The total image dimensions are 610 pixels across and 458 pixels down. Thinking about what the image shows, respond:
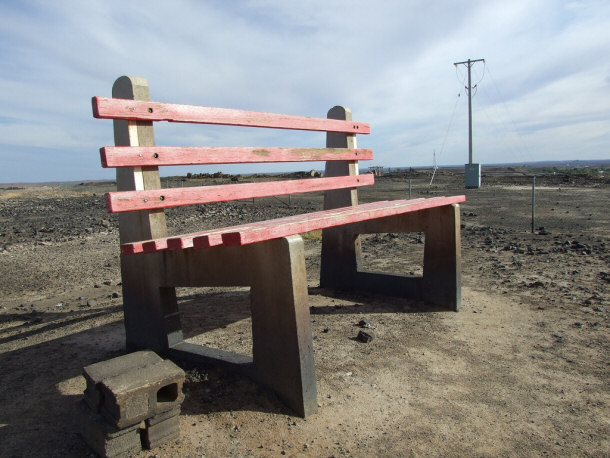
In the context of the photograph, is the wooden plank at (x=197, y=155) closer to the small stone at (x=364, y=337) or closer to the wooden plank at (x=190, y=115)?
the wooden plank at (x=190, y=115)

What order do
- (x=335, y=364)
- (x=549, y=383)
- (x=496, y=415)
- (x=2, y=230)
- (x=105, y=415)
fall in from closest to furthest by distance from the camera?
(x=105, y=415) → (x=496, y=415) → (x=549, y=383) → (x=335, y=364) → (x=2, y=230)

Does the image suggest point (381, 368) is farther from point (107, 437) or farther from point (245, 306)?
point (245, 306)

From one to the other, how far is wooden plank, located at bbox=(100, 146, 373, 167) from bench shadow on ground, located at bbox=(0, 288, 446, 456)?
4.85 ft

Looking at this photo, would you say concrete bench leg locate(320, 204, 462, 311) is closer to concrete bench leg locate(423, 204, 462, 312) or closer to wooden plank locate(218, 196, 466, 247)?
concrete bench leg locate(423, 204, 462, 312)

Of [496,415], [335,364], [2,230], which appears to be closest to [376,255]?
[335,364]

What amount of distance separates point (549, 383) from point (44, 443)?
10.1 feet

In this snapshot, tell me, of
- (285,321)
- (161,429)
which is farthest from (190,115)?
(161,429)

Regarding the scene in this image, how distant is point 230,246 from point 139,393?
1044 millimetres

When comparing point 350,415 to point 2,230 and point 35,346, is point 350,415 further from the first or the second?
point 2,230

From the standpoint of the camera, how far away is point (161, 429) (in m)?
2.40

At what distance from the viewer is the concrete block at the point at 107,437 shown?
87.6 inches

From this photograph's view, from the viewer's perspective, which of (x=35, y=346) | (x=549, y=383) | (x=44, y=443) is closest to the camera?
(x=44, y=443)

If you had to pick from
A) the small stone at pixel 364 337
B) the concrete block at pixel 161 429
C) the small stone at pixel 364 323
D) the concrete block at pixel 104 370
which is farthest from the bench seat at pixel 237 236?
the small stone at pixel 364 323

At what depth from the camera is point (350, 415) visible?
2734 millimetres
